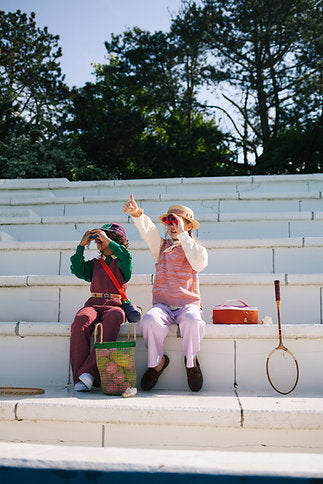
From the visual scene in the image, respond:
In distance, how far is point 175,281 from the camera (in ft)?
10.3

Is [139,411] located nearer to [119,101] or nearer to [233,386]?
[233,386]

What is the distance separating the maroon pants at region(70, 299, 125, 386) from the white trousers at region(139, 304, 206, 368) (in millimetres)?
170

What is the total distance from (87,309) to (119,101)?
28.4 ft

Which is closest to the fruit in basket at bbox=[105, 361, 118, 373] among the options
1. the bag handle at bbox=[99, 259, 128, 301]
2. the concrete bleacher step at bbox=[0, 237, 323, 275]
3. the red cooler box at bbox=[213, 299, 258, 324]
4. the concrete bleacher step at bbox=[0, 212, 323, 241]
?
the bag handle at bbox=[99, 259, 128, 301]

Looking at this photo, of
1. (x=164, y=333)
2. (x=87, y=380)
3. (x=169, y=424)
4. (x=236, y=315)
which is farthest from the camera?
(x=236, y=315)

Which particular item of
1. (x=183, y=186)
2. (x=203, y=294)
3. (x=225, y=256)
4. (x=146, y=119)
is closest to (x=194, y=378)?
(x=203, y=294)

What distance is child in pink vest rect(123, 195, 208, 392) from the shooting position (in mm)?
2748

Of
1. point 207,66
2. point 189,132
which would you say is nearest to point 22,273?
point 189,132

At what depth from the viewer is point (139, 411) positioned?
7.43 feet

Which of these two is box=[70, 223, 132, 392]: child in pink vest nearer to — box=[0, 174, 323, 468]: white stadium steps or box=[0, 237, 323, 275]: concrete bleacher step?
box=[0, 174, 323, 468]: white stadium steps

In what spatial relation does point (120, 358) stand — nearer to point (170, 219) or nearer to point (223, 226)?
point (170, 219)

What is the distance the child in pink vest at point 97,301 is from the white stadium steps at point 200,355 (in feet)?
0.42

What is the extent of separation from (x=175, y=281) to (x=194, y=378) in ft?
2.19

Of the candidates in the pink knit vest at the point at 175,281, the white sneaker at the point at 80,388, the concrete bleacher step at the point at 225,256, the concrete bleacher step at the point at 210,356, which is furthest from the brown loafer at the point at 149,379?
the concrete bleacher step at the point at 225,256
